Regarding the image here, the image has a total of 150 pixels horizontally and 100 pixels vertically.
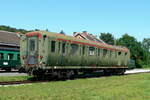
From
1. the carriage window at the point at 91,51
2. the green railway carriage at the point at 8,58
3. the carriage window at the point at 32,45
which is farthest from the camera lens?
the green railway carriage at the point at 8,58

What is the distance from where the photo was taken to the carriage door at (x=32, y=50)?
1741 centimetres

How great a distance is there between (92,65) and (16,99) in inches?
539

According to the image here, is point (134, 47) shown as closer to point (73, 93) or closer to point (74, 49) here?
point (74, 49)

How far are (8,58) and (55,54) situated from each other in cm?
1186

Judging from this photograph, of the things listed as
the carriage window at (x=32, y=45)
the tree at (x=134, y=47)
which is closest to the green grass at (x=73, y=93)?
the carriage window at (x=32, y=45)

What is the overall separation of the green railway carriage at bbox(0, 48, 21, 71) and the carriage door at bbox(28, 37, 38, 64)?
9.49 meters

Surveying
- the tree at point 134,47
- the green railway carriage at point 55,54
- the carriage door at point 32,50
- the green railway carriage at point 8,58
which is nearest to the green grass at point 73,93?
the green railway carriage at point 55,54

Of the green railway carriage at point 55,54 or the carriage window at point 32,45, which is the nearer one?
the green railway carriage at point 55,54

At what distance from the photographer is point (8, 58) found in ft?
91.5

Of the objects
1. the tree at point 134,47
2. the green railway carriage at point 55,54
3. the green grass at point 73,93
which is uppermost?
the tree at point 134,47

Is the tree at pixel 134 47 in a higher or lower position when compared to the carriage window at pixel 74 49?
higher

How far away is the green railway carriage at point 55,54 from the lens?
17.1 metres

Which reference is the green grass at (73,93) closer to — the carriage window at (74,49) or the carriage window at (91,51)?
the carriage window at (74,49)

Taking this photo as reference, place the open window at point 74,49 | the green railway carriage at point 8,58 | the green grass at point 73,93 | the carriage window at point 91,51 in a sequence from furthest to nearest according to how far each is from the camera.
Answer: the green railway carriage at point 8,58
the carriage window at point 91,51
the open window at point 74,49
the green grass at point 73,93
